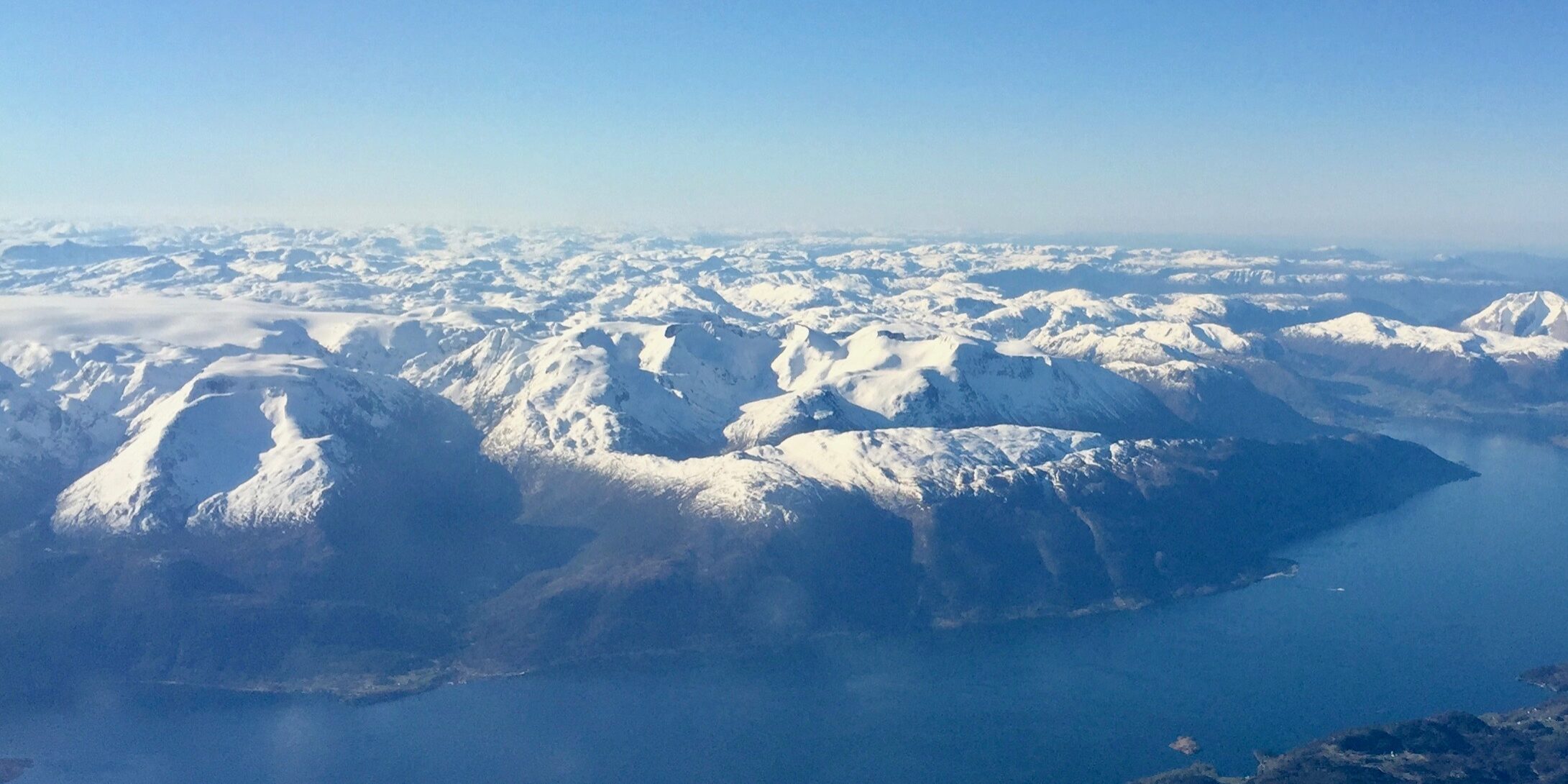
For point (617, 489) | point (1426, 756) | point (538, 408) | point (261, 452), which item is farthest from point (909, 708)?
point (261, 452)

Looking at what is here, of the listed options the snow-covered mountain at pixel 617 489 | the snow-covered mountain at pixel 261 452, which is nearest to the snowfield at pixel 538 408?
the snow-covered mountain at pixel 261 452

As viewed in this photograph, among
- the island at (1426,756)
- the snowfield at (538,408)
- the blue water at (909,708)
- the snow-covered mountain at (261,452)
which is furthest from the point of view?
the snowfield at (538,408)

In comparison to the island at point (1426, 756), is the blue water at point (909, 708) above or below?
below

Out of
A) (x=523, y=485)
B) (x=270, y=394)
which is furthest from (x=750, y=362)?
(x=270, y=394)

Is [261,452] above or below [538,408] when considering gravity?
below

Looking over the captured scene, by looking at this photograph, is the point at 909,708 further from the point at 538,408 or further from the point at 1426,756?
the point at 538,408

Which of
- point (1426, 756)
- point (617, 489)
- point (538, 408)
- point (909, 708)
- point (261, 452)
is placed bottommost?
point (909, 708)

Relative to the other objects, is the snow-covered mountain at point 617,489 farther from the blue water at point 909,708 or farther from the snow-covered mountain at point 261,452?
the blue water at point 909,708

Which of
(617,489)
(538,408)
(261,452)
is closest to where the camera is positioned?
(261,452)
